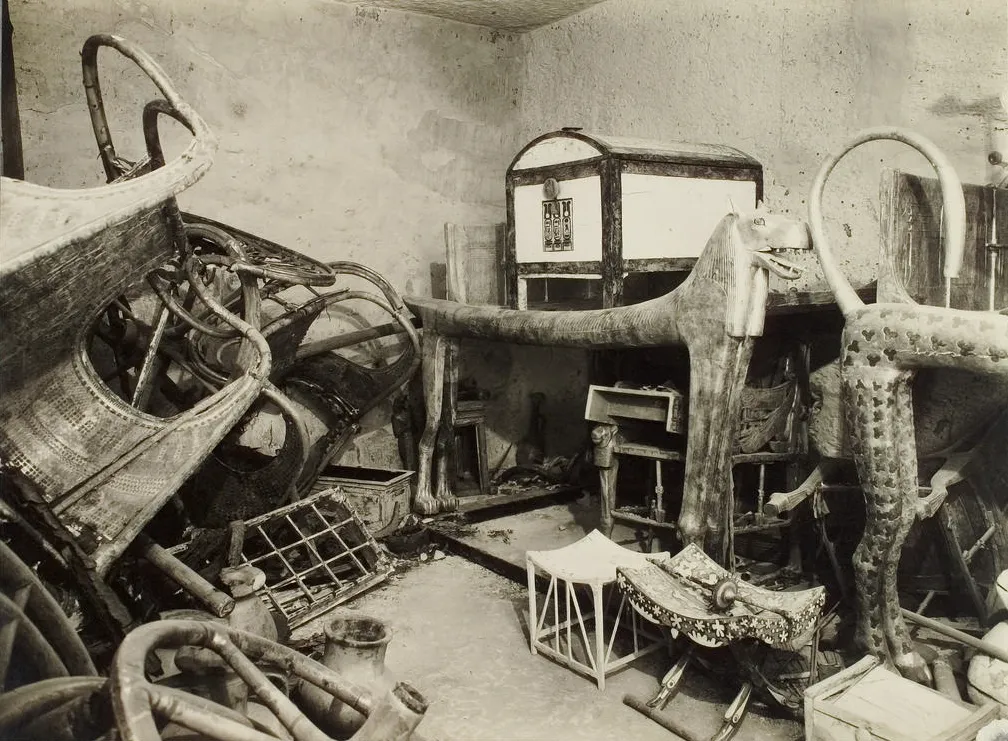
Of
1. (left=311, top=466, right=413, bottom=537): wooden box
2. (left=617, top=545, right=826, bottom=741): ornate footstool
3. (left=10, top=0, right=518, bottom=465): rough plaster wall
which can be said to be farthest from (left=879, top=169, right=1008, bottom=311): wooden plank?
(left=10, top=0, right=518, bottom=465): rough plaster wall

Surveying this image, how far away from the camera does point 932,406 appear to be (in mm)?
3740

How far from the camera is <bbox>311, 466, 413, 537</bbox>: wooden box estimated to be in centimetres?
499

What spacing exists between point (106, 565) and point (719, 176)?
4032 mm

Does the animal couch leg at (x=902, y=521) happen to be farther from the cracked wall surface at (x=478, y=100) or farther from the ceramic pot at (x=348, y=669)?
the ceramic pot at (x=348, y=669)

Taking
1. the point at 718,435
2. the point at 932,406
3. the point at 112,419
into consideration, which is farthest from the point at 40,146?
the point at 932,406

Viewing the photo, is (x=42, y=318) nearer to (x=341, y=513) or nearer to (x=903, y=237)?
(x=341, y=513)

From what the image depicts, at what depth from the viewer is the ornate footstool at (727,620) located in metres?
2.95

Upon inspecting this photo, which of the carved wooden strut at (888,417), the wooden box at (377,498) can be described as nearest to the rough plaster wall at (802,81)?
the carved wooden strut at (888,417)

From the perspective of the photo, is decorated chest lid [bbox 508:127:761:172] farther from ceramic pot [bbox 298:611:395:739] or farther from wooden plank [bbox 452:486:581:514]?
ceramic pot [bbox 298:611:395:739]

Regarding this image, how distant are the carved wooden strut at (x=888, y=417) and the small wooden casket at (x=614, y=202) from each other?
4.65 feet

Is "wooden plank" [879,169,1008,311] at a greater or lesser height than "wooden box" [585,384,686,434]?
greater

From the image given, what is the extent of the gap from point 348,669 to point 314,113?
4269 mm

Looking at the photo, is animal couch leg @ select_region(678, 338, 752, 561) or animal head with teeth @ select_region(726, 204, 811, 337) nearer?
animal head with teeth @ select_region(726, 204, 811, 337)

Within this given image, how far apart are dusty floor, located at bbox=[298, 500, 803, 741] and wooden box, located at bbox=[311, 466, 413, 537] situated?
0.38m
